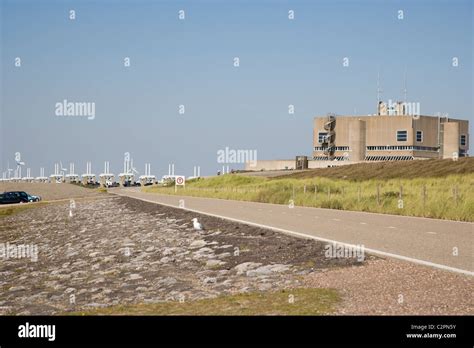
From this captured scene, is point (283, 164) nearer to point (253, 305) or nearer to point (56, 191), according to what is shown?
point (56, 191)

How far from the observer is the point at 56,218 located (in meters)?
34.4

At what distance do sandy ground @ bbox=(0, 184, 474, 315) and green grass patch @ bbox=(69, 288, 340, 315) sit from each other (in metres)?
0.34

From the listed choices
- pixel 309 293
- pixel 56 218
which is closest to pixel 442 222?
pixel 309 293

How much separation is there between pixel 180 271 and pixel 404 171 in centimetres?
5585

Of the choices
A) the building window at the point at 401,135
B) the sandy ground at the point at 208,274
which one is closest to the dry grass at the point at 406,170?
the building window at the point at 401,135

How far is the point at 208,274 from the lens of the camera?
1238 centimetres

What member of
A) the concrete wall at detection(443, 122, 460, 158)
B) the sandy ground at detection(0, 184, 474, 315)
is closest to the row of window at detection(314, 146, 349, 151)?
the concrete wall at detection(443, 122, 460, 158)

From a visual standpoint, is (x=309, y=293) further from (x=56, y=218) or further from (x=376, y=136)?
(x=376, y=136)

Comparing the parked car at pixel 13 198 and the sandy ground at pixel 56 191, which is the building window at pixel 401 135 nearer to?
the sandy ground at pixel 56 191

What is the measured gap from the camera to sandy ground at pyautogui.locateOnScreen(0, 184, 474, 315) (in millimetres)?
9056

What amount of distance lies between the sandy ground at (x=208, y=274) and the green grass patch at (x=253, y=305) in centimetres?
34

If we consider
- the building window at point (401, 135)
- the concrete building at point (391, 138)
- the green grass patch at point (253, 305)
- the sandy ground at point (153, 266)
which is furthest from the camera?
the building window at point (401, 135)

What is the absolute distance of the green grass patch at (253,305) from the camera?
839cm
